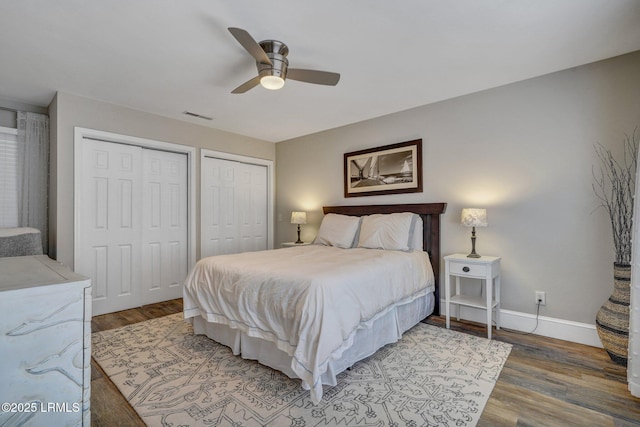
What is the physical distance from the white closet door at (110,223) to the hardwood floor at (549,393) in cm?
149

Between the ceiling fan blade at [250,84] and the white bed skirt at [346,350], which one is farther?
the ceiling fan blade at [250,84]

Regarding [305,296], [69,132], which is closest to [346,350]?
[305,296]

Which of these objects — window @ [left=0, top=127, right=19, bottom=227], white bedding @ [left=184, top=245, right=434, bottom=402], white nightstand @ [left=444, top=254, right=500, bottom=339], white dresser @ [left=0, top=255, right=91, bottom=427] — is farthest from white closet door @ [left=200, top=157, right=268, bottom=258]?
white dresser @ [left=0, top=255, right=91, bottom=427]

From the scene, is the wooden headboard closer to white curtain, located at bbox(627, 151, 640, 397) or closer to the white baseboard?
the white baseboard

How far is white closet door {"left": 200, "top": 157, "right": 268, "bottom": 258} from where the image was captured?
4.41 metres

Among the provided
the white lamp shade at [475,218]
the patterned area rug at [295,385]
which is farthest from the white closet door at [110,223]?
the white lamp shade at [475,218]

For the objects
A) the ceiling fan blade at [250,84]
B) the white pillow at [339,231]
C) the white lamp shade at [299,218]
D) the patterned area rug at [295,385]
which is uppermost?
the ceiling fan blade at [250,84]

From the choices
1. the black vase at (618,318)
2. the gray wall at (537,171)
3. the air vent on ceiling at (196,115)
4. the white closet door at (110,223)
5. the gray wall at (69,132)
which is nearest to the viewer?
the black vase at (618,318)

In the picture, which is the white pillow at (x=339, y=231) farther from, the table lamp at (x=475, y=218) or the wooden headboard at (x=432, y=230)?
the table lamp at (x=475, y=218)

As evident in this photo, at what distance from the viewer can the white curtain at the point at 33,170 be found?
3320 mm

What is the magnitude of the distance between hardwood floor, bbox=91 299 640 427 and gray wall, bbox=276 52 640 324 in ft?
1.46

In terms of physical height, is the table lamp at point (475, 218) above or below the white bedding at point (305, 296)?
above

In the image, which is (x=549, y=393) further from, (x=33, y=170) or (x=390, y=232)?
(x=33, y=170)

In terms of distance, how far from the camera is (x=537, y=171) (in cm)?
285
